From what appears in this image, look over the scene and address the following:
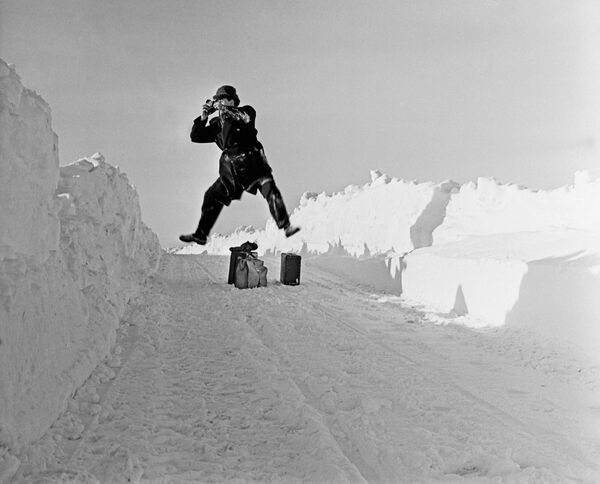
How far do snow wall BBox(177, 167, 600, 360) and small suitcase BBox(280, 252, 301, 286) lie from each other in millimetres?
394

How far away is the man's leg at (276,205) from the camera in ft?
8.63

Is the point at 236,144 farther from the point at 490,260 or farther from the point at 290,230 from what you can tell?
→ the point at 490,260

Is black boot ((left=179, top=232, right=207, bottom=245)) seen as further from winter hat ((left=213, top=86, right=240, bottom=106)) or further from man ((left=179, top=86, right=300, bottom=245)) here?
winter hat ((left=213, top=86, right=240, bottom=106))

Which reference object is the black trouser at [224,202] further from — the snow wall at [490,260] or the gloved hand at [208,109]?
the gloved hand at [208,109]

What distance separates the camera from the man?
250cm

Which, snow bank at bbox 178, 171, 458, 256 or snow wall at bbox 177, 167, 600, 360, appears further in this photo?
snow bank at bbox 178, 171, 458, 256

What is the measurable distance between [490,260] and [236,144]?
839 centimetres

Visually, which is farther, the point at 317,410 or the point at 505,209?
the point at 505,209

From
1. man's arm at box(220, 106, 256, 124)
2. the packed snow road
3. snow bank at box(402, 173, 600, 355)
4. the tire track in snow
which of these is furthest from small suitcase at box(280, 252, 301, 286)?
man's arm at box(220, 106, 256, 124)

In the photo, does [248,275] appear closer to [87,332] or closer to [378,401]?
[87,332]

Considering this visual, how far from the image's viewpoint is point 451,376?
18.0 feet

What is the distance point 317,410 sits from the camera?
4117 mm

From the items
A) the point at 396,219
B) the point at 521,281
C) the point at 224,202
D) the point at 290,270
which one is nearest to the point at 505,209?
the point at 396,219

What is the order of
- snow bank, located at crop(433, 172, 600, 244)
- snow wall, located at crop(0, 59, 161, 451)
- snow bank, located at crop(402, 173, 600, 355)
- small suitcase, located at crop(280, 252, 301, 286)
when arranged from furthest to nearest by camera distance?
snow bank, located at crop(433, 172, 600, 244) → small suitcase, located at crop(280, 252, 301, 286) → snow bank, located at crop(402, 173, 600, 355) → snow wall, located at crop(0, 59, 161, 451)
